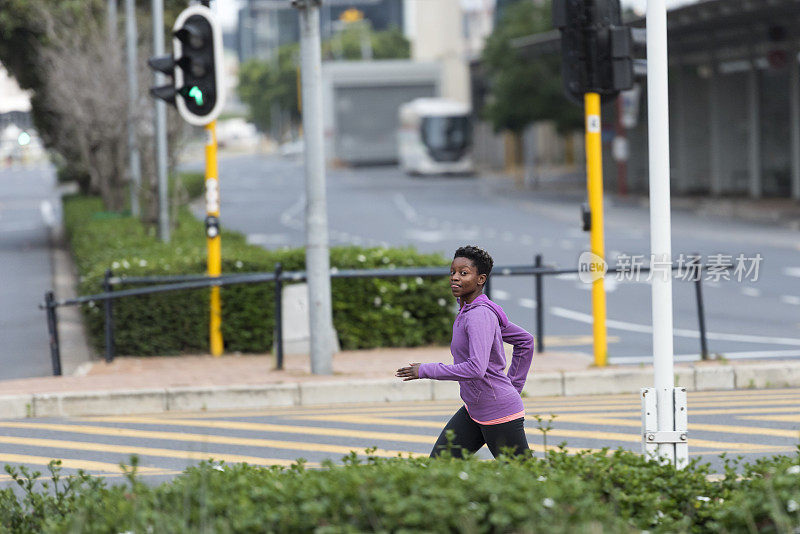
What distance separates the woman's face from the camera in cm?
560

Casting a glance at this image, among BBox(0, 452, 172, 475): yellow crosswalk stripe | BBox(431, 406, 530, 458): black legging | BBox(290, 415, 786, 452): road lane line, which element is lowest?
BBox(290, 415, 786, 452): road lane line

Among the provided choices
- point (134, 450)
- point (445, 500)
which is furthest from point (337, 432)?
point (445, 500)

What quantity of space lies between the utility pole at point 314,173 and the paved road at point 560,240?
332 centimetres

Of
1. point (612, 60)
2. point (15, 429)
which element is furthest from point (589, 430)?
point (15, 429)

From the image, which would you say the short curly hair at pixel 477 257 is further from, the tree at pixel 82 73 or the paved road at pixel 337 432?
the tree at pixel 82 73

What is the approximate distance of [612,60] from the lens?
10320 millimetres

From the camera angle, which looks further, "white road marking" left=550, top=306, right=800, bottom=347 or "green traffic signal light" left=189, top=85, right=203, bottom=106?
"white road marking" left=550, top=306, right=800, bottom=347

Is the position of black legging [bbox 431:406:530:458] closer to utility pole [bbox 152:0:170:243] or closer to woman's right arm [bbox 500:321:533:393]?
woman's right arm [bbox 500:321:533:393]

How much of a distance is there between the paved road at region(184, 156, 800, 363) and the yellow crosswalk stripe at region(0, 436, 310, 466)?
556 cm

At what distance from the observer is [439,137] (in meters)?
63.2

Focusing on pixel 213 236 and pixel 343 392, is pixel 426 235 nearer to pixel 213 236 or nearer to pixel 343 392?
pixel 213 236

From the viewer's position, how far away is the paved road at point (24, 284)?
13969 millimetres

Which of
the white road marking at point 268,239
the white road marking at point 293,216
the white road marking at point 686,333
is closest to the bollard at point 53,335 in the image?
the white road marking at point 686,333

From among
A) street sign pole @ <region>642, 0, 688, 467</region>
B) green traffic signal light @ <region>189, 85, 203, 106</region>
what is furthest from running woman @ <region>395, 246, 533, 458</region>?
green traffic signal light @ <region>189, 85, 203, 106</region>
